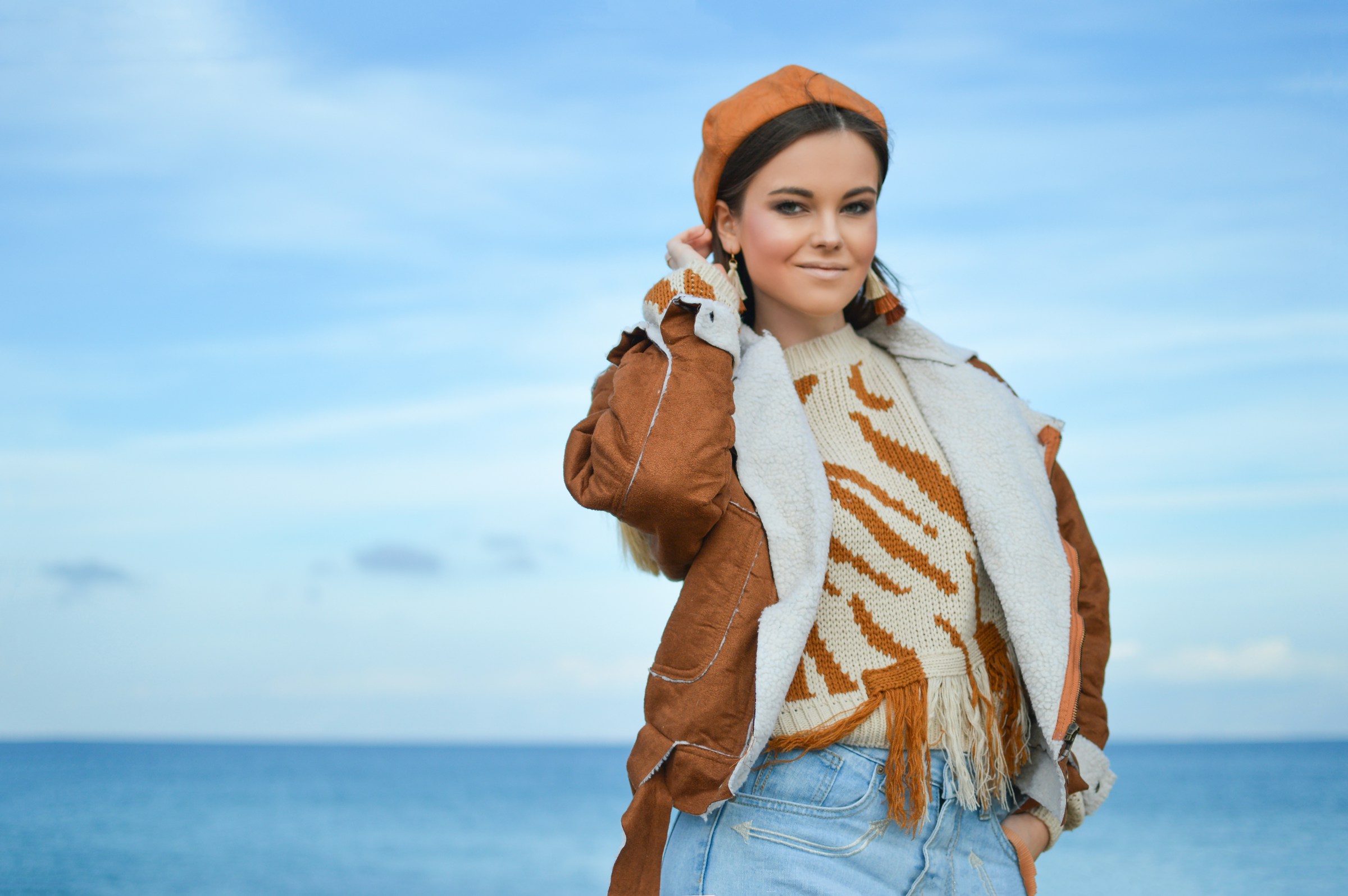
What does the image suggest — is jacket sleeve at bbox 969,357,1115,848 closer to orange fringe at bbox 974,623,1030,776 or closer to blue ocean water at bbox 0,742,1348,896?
orange fringe at bbox 974,623,1030,776

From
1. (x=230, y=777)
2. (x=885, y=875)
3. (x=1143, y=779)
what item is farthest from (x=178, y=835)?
(x=1143, y=779)

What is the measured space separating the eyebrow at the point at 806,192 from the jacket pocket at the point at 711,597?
1.90 feet

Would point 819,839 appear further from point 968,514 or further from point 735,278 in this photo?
point 735,278

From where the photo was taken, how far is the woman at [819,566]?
1.85 meters

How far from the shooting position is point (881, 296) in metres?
2.28

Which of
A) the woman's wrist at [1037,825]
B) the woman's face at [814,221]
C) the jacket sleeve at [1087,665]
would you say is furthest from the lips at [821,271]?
the woman's wrist at [1037,825]

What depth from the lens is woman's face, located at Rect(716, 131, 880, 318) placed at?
2.05 meters

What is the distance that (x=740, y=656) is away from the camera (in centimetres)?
186

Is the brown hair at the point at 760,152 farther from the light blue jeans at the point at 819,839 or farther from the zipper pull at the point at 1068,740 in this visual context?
the zipper pull at the point at 1068,740

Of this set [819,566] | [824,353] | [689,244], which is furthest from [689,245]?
[819,566]

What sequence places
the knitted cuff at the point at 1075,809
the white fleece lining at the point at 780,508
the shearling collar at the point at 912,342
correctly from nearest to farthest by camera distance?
the white fleece lining at the point at 780,508, the knitted cuff at the point at 1075,809, the shearling collar at the point at 912,342

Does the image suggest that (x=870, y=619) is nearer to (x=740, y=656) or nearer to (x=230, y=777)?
(x=740, y=656)

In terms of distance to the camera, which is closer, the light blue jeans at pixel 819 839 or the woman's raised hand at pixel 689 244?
the light blue jeans at pixel 819 839

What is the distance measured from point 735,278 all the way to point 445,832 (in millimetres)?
25743
